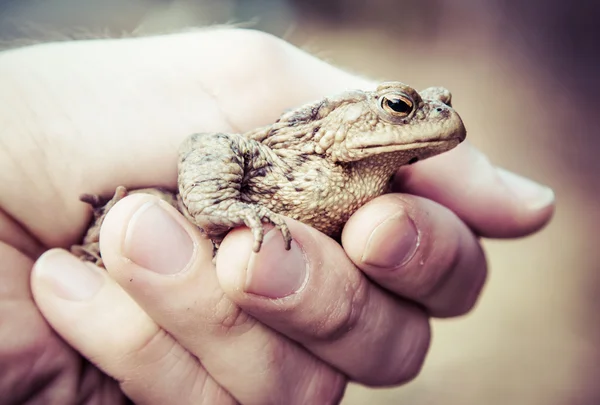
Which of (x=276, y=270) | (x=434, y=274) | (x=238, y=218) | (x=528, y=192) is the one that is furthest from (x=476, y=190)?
(x=238, y=218)

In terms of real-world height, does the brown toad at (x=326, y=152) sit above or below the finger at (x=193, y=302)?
above

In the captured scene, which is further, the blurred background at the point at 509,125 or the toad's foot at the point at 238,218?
the blurred background at the point at 509,125

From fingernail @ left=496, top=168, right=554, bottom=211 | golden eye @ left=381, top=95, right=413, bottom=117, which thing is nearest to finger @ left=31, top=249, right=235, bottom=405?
golden eye @ left=381, top=95, right=413, bottom=117

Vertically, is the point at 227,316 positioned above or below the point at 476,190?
below

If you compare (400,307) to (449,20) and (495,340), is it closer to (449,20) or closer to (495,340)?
(495,340)

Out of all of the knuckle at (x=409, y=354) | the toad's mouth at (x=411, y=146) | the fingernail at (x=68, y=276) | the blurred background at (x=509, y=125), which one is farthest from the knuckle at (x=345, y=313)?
the blurred background at (x=509, y=125)

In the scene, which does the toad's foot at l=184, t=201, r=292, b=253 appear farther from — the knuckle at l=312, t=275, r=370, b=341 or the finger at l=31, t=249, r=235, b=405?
Result: the finger at l=31, t=249, r=235, b=405

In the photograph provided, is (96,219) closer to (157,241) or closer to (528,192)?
(157,241)

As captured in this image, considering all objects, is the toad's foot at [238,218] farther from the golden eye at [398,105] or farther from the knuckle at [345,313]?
the golden eye at [398,105]
